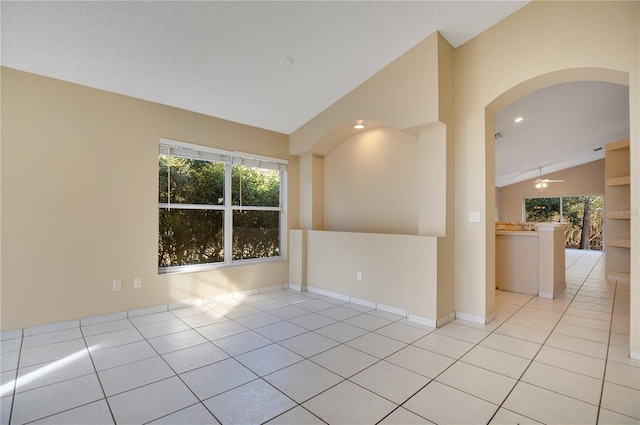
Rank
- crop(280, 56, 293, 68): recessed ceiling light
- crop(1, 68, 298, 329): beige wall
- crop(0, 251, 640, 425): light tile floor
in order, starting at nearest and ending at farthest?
crop(0, 251, 640, 425): light tile floor
crop(1, 68, 298, 329): beige wall
crop(280, 56, 293, 68): recessed ceiling light

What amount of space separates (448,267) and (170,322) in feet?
10.8

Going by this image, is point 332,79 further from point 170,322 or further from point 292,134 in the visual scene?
point 170,322

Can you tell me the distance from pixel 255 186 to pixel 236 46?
225cm

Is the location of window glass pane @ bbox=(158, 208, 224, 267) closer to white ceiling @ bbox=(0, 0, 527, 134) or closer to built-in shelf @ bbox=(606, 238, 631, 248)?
white ceiling @ bbox=(0, 0, 527, 134)

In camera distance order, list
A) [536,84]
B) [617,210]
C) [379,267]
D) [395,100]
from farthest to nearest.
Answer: [617,210]
[379,267]
[395,100]
[536,84]

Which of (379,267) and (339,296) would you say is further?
(339,296)

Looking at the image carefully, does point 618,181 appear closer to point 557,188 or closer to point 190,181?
point 557,188

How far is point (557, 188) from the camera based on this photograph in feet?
36.3

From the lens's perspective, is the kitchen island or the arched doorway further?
the kitchen island

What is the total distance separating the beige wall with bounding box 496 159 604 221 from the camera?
33.7 ft

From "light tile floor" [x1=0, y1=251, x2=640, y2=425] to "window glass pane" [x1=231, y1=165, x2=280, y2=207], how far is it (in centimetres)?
180

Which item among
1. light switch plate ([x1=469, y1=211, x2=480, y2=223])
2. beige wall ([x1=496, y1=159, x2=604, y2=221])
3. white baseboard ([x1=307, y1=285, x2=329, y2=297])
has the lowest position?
white baseboard ([x1=307, y1=285, x2=329, y2=297])

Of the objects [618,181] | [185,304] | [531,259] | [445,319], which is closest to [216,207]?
[185,304]

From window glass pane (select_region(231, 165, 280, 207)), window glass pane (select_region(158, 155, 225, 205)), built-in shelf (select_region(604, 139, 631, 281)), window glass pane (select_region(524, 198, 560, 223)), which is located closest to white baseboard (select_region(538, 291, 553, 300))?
built-in shelf (select_region(604, 139, 631, 281))
